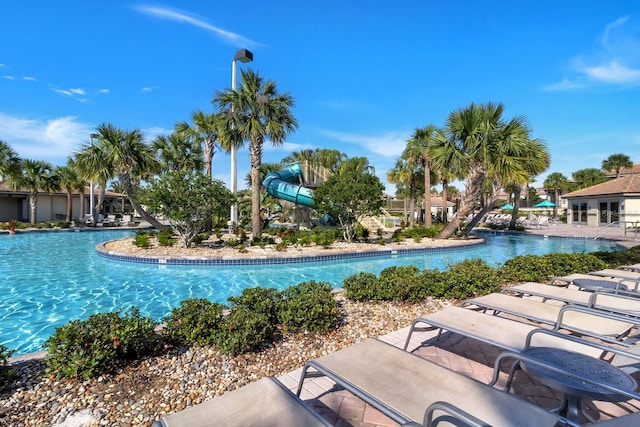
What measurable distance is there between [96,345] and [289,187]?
55.8ft

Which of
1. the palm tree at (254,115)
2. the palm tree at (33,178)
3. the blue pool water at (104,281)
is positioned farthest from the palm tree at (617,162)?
the palm tree at (33,178)

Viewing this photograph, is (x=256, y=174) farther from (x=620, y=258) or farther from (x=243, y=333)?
(x=620, y=258)

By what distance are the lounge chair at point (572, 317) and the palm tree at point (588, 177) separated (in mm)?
45543

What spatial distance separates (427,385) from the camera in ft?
7.04

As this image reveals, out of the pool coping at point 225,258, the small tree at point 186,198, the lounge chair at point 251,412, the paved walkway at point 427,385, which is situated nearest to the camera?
the lounge chair at point 251,412

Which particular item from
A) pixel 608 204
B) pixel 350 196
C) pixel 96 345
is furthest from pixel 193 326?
pixel 608 204

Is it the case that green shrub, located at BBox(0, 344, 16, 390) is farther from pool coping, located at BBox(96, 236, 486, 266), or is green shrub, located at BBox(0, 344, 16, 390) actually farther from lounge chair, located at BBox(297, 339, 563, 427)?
pool coping, located at BBox(96, 236, 486, 266)

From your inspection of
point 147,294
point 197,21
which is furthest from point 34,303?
point 197,21

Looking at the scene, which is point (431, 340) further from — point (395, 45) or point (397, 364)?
point (395, 45)

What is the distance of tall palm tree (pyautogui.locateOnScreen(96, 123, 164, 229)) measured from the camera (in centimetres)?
1692

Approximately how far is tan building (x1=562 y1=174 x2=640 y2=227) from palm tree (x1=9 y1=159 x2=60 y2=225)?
4431cm

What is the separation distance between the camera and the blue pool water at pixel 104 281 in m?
6.42

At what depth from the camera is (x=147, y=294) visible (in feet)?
26.7

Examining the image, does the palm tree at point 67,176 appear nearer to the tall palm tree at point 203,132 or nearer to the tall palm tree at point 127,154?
the tall palm tree at point 127,154
